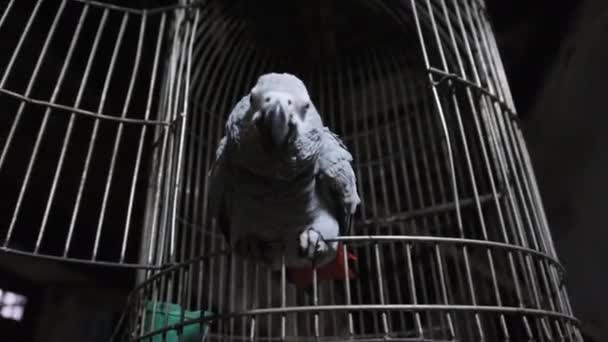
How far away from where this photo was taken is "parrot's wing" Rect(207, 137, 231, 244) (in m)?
0.63

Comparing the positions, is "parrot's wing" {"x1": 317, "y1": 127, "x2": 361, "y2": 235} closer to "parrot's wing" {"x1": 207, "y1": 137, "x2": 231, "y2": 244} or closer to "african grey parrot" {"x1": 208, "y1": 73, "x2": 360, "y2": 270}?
"african grey parrot" {"x1": 208, "y1": 73, "x2": 360, "y2": 270}

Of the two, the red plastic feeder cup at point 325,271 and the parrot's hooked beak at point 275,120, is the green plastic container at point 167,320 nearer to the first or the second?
the red plastic feeder cup at point 325,271

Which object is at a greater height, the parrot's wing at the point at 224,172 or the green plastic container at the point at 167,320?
the parrot's wing at the point at 224,172

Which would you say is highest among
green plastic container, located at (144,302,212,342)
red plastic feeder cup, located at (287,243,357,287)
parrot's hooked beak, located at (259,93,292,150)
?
parrot's hooked beak, located at (259,93,292,150)

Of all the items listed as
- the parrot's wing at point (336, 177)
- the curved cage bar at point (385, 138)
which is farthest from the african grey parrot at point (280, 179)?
the curved cage bar at point (385, 138)

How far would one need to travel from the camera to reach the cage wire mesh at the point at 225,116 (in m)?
0.86

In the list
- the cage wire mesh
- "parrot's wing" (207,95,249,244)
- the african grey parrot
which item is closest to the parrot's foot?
the african grey parrot

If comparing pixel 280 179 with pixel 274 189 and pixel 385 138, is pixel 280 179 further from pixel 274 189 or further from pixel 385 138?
pixel 385 138

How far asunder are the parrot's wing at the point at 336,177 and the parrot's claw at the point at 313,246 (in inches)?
3.0

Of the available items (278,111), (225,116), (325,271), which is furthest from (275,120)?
(225,116)

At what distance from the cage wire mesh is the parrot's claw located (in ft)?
0.89

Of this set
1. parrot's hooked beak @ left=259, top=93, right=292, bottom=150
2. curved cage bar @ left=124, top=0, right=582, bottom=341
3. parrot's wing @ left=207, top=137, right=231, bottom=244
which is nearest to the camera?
parrot's hooked beak @ left=259, top=93, right=292, bottom=150

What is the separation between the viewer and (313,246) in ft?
1.97

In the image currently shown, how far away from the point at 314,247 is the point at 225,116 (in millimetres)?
687
